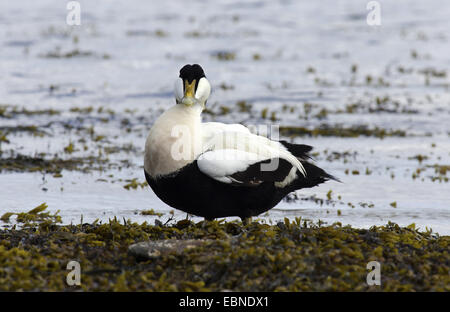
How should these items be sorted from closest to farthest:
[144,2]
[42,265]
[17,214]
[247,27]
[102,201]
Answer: [42,265] → [17,214] → [102,201] → [247,27] → [144,2]

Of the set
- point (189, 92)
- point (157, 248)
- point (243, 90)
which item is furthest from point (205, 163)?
point (243, 90)

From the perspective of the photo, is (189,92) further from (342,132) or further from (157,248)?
(342,132)

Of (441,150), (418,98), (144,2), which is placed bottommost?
(441,150)

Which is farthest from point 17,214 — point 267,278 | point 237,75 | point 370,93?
point 237,75

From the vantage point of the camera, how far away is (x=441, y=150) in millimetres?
11219

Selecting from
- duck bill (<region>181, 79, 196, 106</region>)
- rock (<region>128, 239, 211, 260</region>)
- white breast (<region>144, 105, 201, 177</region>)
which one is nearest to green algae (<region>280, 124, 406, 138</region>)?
duck bill (<region>181, 79, 196, 106</region>)

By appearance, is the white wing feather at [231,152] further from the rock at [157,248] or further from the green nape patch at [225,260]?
the rock at [157,248]

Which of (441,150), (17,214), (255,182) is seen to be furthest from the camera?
(441,150)

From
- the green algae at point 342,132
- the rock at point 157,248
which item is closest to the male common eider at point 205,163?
the rock at point 157,248

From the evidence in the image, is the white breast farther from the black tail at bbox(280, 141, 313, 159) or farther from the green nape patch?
the black tail at bbox(280, 141, 313, 159)

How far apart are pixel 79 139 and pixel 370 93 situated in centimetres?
704

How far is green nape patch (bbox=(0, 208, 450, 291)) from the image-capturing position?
4613 mm

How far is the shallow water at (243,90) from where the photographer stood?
8289 mm

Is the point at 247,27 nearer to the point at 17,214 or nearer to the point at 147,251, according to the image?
the point at 17,214
